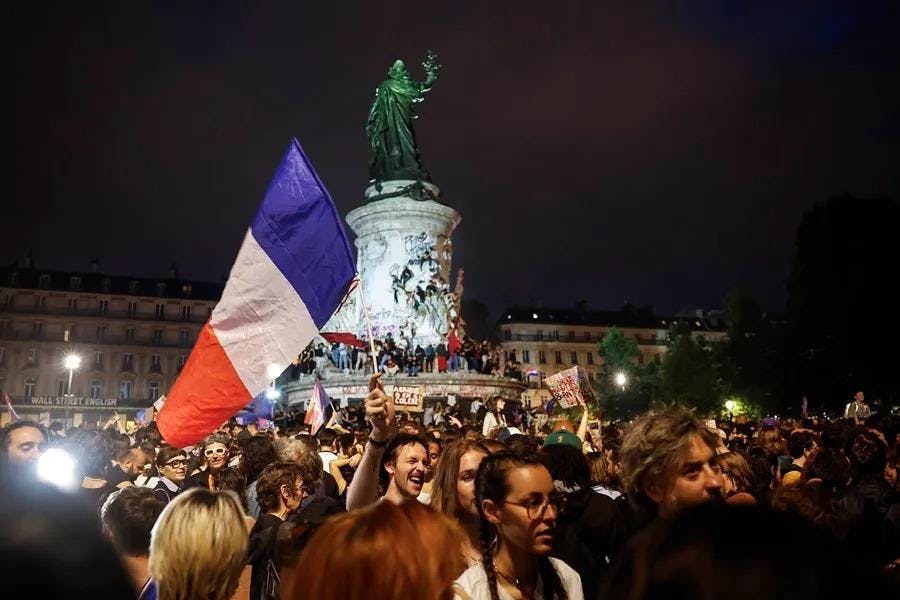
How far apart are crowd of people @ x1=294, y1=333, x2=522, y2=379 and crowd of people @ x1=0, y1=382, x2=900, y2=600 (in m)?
23.4

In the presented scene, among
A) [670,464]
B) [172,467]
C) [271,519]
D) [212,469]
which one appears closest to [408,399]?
[212,469]

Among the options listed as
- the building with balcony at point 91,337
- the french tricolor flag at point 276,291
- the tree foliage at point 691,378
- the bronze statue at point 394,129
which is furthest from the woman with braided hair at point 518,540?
the building with balcony at point 91,337

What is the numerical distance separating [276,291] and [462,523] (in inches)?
130

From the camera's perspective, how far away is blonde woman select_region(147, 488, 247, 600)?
3174mm

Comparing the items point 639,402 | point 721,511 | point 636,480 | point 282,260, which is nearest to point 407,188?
point 282,260

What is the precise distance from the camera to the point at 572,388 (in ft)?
55.1

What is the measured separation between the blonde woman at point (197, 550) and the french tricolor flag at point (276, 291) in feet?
10.8

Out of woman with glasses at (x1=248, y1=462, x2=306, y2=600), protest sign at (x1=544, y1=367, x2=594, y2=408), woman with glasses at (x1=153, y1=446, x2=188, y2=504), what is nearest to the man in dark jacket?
woman with glasses at (x1=248, y1=462, x2=306, y2=600)

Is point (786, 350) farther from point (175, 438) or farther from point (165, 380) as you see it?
point (165, 380)

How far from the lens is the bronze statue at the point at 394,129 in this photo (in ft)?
133

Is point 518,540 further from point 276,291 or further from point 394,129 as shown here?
point 394,129

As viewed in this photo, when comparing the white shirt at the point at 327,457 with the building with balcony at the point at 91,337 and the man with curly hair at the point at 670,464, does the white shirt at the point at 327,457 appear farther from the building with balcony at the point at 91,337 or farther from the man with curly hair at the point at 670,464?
the building with balcony at the point at 91,337

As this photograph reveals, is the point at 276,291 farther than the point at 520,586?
Yes

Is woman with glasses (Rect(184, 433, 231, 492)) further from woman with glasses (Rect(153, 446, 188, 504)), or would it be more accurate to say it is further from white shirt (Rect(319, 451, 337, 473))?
white shirt (Rect(319, 451, 337, 473))
